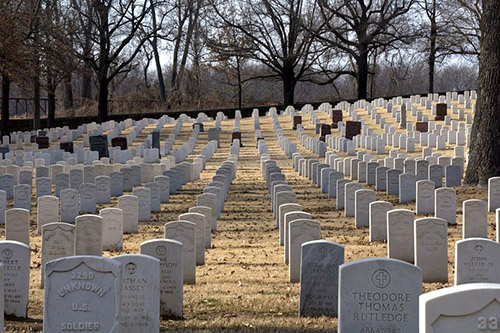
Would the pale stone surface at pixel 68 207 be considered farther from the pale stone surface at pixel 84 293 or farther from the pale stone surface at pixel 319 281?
the pale stone surface at pixel 84 293

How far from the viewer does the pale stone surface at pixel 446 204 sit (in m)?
15.5

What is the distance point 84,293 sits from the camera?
6.98 meters

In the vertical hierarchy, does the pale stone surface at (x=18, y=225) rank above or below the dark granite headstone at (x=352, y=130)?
below

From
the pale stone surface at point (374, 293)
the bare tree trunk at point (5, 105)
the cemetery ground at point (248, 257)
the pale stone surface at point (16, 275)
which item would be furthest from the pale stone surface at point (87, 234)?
the bare tree trunk at point (5, 105)

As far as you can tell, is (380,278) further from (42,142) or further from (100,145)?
(42,142)

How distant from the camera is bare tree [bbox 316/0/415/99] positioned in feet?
194

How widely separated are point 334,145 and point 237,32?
29.0 m

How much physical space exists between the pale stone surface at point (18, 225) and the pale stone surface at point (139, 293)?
5444 millimetres

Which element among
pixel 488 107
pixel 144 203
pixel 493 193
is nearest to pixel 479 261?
pixel 493 193

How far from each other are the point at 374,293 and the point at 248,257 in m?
6.12

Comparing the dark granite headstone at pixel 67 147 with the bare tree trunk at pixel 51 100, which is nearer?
the dark granite headstone at pixel 67 147

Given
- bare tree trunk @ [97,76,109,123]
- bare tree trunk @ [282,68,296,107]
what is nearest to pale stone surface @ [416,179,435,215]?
bare tree trunk @ [97,76,109,123]

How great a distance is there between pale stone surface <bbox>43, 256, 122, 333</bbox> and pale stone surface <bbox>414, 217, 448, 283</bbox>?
5265mm

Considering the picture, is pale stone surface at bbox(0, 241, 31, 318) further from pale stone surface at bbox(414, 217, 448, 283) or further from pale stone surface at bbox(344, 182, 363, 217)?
pale stone surface at bbox(344, 182, 363, 217)
